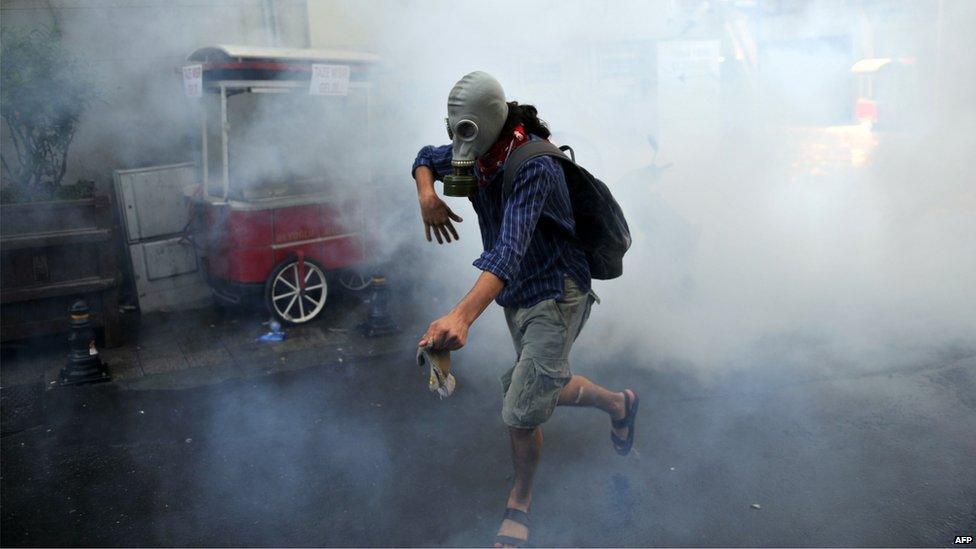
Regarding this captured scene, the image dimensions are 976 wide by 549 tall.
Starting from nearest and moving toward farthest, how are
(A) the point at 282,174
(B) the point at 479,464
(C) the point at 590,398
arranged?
(C) the point at 590,398
(B) the point at 479,464
(A) the point at 282,174

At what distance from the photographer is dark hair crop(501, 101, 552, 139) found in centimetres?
236

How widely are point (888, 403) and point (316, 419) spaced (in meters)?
2.66

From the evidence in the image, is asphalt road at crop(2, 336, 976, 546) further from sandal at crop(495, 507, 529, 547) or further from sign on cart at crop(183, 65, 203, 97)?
sign on cart at crop(183, 65, 203, 97)

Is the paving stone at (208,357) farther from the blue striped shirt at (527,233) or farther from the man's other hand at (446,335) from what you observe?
the man's other hand at (446,335)

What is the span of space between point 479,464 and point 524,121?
1.44 m

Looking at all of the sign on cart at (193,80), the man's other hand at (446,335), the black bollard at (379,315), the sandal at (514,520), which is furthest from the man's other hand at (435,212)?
the sign on cart at (193,80)

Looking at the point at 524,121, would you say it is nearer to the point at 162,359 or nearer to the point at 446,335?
the point at 446,335

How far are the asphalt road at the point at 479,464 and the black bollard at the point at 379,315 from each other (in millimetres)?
742

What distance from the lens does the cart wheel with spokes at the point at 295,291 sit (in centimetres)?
488

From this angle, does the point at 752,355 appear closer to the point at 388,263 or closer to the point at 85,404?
the point at 388,263

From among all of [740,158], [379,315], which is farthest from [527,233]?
[740,158]

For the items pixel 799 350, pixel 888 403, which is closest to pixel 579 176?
pixel 888 403

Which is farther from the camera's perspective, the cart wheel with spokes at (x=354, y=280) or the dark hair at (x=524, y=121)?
the cart wheel with spokes at (x=354, y=280)

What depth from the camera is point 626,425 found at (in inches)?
117
